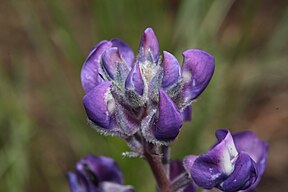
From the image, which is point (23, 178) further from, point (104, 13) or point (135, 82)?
point (135, 82)

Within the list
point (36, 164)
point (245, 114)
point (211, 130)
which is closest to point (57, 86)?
point (36, 164)

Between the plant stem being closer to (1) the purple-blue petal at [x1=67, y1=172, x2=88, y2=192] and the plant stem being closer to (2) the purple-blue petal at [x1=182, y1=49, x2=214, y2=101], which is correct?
(2) the purple-blue petal at [x1=182, y1=49, x2=214, y2=101]

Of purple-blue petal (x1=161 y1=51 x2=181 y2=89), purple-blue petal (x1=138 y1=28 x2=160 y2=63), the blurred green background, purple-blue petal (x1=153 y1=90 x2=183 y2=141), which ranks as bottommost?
the blurred green background

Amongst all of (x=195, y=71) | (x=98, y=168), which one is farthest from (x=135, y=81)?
(x=98, y=168)

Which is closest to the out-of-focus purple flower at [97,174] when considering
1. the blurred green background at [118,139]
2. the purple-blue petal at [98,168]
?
the purple-blue petal at [98,168]

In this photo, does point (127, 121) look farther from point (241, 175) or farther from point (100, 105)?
point (241, 175)

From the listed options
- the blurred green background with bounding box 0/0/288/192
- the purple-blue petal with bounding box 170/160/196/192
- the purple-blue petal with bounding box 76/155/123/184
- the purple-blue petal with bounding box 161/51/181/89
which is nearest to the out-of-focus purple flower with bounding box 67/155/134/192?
the purple-blue petal with bounding box 76/155/123/184
